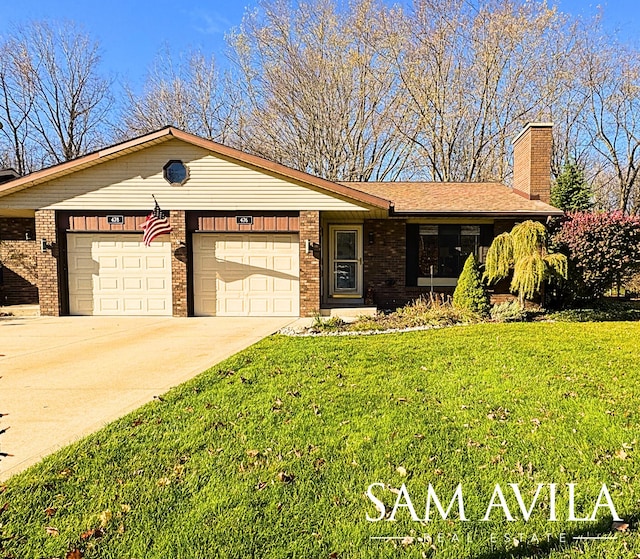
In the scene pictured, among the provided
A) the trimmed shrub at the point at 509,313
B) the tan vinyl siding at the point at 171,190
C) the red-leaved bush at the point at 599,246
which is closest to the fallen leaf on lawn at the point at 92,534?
the trimmed shrub at the point at 509,313

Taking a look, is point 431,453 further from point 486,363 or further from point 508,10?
point 508,10

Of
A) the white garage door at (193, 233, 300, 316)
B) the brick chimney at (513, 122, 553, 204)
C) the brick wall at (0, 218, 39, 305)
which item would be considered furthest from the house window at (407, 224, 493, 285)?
the brick wall at (0, 218, 39, 305)

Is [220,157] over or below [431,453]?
over

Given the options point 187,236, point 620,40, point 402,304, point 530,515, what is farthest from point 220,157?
point 620,40

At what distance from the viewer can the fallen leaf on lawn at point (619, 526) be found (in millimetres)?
2331

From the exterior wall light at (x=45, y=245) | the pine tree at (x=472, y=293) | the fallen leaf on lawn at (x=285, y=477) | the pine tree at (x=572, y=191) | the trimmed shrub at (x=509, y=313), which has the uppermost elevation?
the pine tree at (x=572, y=191)

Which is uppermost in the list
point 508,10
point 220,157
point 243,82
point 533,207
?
point 508,10

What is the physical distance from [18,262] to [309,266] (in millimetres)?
9966

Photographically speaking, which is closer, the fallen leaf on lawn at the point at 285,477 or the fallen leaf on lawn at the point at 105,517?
the fallen leaf on lawn at the point at 105,517

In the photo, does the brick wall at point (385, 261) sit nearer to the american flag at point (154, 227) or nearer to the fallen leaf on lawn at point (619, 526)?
the american flag at point (154, 227)

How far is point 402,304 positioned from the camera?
40.0 feet

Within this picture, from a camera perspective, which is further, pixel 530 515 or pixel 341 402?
pixel 341 402

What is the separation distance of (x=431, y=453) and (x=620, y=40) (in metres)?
27.5

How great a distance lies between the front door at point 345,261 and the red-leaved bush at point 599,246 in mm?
5373
